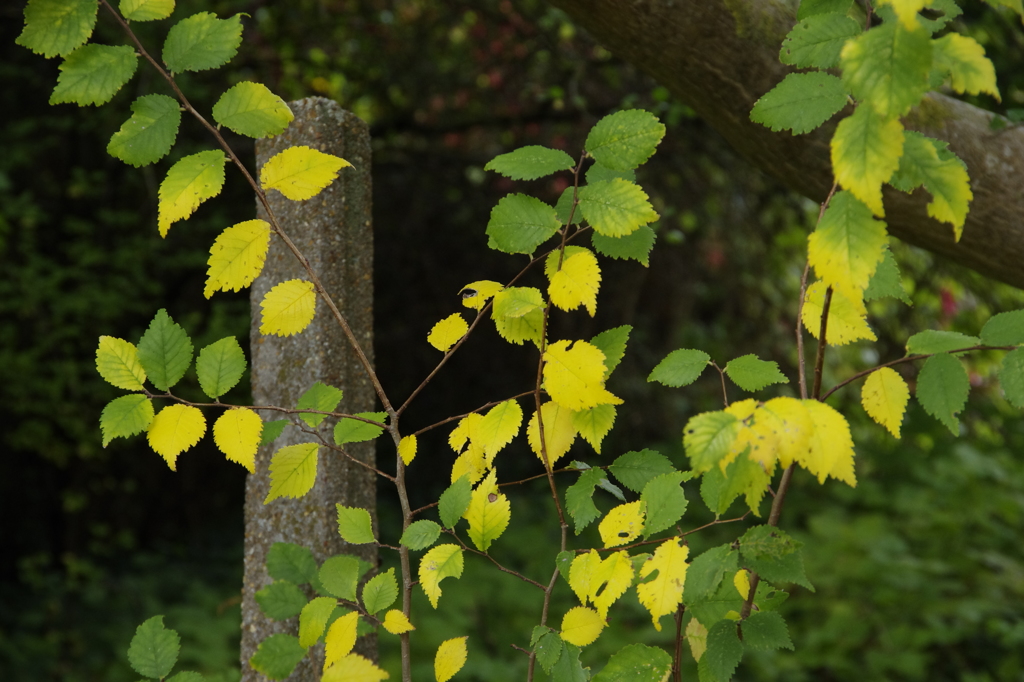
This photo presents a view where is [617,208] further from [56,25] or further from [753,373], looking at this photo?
[56,25]

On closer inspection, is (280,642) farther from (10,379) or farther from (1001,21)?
(10,379)

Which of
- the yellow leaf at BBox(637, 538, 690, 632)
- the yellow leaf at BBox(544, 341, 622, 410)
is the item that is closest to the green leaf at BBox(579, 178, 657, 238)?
the yellow leaf at BBox(544, 341, 622, 410)

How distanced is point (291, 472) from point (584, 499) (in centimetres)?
37

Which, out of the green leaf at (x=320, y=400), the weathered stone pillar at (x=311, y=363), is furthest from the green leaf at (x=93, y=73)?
the green leaf at (x=320, y=400)

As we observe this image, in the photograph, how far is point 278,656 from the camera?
1.08 m

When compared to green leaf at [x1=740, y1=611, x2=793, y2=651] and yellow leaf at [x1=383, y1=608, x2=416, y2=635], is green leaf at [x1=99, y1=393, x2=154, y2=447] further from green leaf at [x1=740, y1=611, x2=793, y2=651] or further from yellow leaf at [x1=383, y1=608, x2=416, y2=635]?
green leaf at [x1=740, y1=611, x2=793, y2=651]

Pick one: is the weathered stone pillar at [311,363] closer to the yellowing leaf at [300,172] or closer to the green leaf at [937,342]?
the yellowing leaf at [300,172]

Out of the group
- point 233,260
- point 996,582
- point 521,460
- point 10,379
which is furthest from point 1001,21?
point 10,379

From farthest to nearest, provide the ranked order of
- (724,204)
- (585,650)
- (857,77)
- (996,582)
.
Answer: (724,204), (996,582), (585,650), (857,77)

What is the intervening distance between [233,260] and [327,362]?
0.35 metres

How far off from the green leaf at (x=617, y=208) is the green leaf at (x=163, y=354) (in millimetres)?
502

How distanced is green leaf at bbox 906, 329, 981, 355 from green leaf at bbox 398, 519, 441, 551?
578mm

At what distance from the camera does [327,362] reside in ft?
4.36

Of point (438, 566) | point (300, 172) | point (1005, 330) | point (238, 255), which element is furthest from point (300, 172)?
point (1005, 330)
